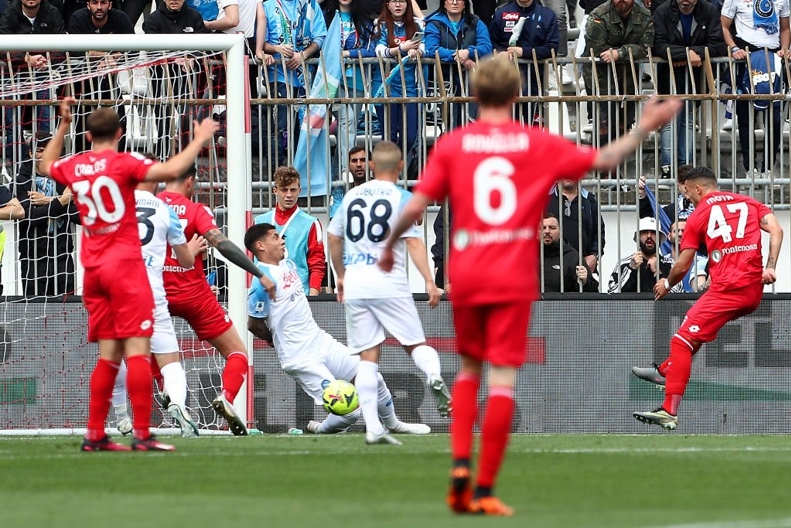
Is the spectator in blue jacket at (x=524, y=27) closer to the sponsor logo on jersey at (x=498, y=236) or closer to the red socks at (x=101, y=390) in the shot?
the red socks at (x=101, y=390)

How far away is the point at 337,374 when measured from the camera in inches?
486

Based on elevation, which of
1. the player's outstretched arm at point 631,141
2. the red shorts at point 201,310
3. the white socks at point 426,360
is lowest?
the white socks at point 426,360

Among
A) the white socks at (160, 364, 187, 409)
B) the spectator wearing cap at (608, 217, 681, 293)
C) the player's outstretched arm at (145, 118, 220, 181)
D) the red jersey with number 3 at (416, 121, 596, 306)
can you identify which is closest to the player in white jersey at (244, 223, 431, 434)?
the white socks at (160, 364, 187, 409)

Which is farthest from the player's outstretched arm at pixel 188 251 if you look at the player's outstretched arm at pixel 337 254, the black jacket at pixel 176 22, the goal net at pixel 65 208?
the black jacket at pixel 176 22

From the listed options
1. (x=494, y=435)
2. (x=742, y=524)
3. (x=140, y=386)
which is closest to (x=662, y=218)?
(x=140, y=386)

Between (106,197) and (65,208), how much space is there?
4520mm

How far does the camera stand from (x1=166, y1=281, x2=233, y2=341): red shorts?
37.2 feet

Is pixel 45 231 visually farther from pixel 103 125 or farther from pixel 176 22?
pixel 103 125

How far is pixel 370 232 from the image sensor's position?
10.1 metres

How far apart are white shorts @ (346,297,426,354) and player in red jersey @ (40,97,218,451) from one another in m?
1.70

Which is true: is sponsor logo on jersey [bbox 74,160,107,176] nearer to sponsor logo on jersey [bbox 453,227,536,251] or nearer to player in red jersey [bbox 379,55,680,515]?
player in red jersey [bbox 379,55,680,515]

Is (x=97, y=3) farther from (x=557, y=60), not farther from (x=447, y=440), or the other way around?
(x=447, y=440)

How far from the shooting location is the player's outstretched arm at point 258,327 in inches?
488

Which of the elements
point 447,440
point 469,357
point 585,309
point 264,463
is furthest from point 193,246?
→ point 469,357
